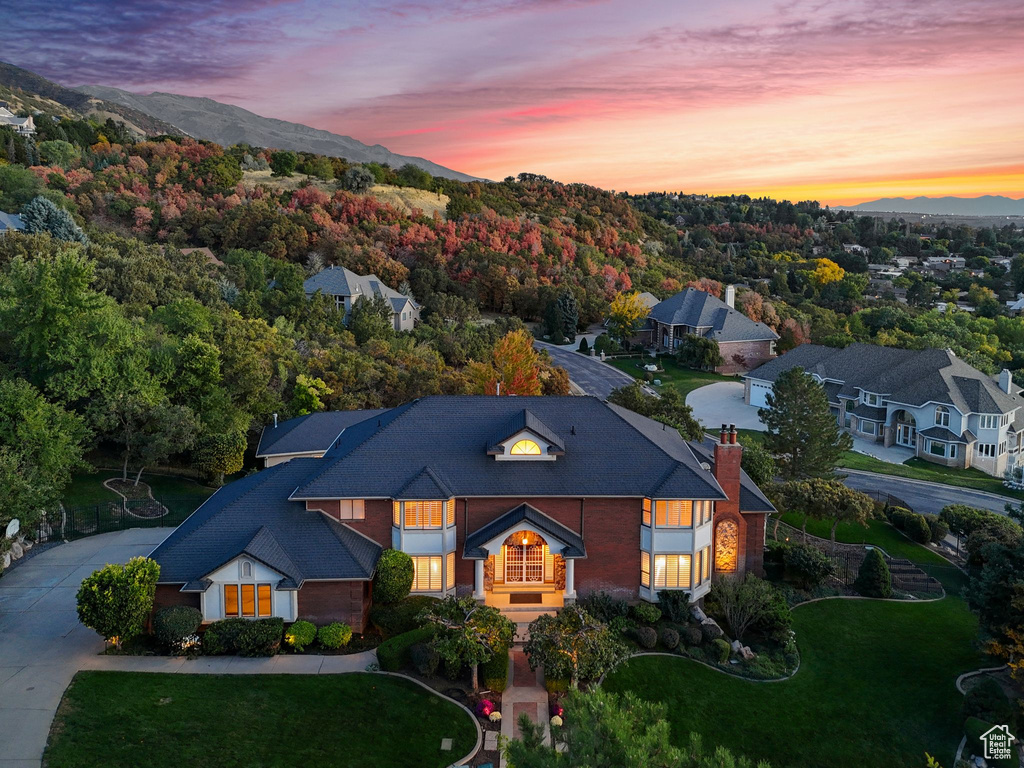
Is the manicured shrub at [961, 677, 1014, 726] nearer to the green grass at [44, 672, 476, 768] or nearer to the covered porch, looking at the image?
the covered porch

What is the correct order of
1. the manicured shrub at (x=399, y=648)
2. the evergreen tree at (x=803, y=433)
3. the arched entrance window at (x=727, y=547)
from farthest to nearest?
1. the evergreen tree at (x=803, y=433)
2. the arched entrance window at (x=727, y=547)
3. the manicured shrub at (x=399, y=648)

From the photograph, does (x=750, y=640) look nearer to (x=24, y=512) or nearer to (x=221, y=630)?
(x=221, y=630)

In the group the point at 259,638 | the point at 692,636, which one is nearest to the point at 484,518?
the point at 692,636

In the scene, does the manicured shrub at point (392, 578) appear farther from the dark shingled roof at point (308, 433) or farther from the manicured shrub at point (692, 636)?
the dark shingled roof at point (308, 433)

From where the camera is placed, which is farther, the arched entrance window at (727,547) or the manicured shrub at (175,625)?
the arched entrance window at (727,547)

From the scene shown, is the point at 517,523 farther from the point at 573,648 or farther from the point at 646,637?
the point at 646,637

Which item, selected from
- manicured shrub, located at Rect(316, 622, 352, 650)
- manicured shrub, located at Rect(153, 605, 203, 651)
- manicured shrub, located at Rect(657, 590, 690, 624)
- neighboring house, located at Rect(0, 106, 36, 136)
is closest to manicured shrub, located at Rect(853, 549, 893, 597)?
manicured shrub, located at Rect(657, 590, 690, 624)

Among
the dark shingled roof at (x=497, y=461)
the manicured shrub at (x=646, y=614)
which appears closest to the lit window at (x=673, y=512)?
the dark shingled roof at (x=497, y=461)
